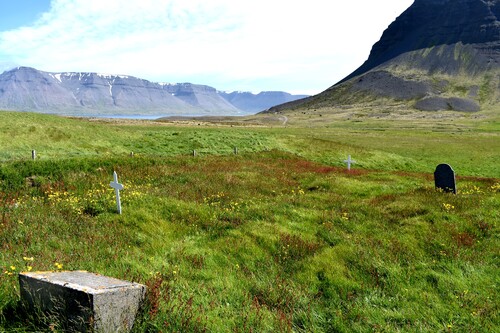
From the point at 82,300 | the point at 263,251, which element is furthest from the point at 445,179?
the point at 82,300

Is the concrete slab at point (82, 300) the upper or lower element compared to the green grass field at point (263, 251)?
upper

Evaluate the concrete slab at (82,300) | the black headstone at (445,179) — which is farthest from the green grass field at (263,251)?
the black headstone at (445,179)

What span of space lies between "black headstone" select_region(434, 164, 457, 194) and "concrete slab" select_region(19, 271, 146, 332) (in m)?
19.5

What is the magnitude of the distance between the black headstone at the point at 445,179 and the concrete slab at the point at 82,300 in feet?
64.1

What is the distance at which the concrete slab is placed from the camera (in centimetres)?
553

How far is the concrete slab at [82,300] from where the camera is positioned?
5.53 m

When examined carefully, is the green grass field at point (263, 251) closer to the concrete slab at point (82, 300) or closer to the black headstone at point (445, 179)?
the concrete slab at point (82, 300)

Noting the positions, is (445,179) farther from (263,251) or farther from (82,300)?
(82,300)

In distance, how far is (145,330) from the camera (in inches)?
241

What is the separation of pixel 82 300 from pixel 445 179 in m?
20.8

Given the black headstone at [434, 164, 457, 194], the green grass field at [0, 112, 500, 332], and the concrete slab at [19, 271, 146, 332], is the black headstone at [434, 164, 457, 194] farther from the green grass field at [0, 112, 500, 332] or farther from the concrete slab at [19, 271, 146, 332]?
the concrete slab at [19, 271, 146, 332]

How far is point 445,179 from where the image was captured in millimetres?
20250

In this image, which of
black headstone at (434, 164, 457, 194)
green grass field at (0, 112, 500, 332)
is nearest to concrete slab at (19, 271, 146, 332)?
green grass field at (0, 112, 500, 332)

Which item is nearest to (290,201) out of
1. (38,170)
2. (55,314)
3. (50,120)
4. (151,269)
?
(151,269)
